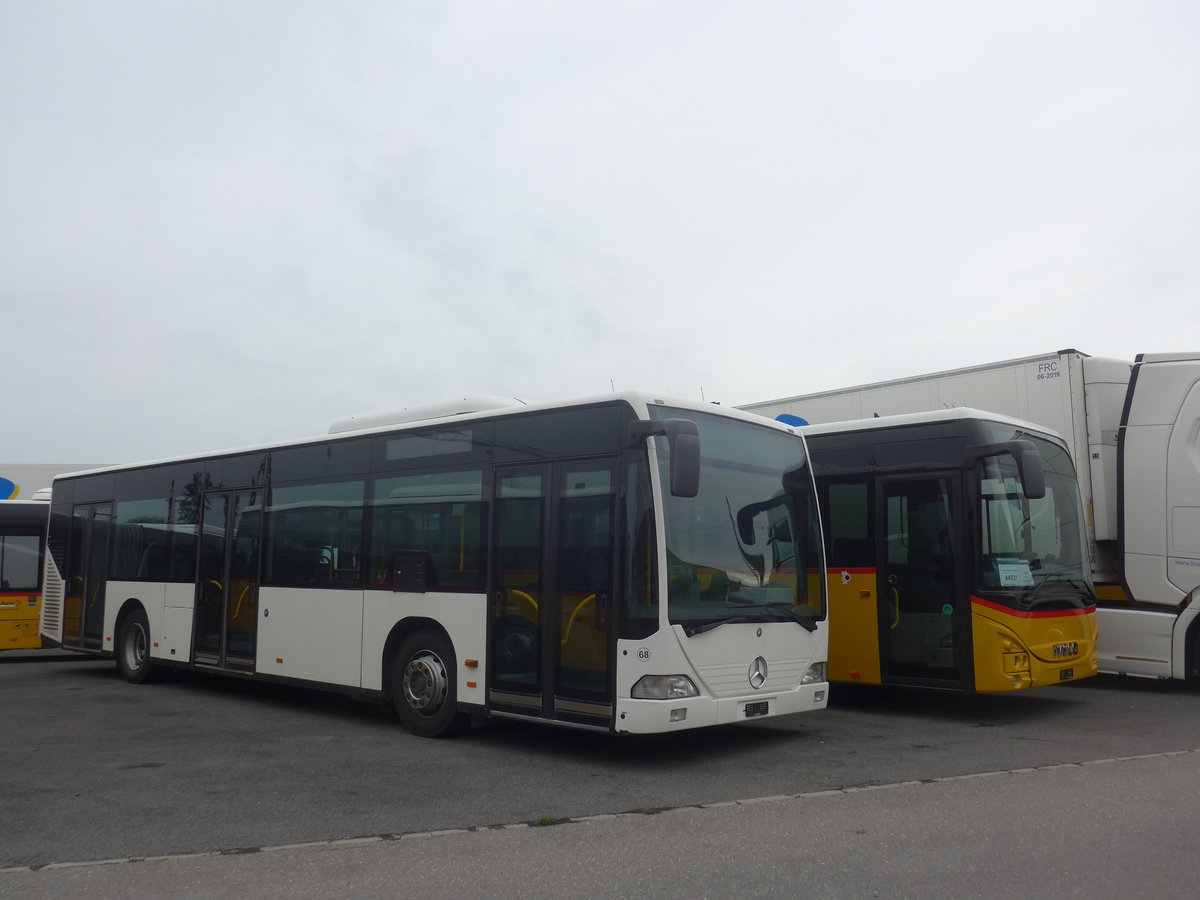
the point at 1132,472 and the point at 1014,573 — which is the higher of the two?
the point at 1132,472

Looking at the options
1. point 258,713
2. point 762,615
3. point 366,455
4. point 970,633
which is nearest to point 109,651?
point 258,713

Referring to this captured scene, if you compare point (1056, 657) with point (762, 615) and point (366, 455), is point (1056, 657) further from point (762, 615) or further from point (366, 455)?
point (366, 455)

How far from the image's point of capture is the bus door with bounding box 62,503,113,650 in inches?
593

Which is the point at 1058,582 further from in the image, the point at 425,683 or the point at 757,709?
the point at 425,683

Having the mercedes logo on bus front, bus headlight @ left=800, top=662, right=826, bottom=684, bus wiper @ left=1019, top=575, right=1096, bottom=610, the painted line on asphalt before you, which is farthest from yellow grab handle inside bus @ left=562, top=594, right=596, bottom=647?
bus wiper @ left=1019, top=575, right=1096, bottom=610

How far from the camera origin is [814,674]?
8.95m

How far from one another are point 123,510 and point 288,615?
498cm

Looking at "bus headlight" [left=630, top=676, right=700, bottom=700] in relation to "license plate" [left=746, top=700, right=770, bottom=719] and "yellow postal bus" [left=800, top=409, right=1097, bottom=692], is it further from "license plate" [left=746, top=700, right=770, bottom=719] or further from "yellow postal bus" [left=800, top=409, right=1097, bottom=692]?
"yellow postal bus" [left=800, top=409, right=1097, bottom=692]

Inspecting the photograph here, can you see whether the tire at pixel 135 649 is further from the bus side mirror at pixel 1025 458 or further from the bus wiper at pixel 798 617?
the bus side mirror at pixel 1025 458

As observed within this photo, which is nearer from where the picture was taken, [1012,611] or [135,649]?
[1012,611]

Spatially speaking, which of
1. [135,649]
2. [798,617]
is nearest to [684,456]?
[798,617]

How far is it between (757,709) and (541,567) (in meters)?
2.05

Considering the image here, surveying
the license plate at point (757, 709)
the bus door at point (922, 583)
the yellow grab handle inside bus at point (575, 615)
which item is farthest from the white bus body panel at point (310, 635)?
the bus door at point (922, 583)

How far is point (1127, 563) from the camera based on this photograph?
477 inches
